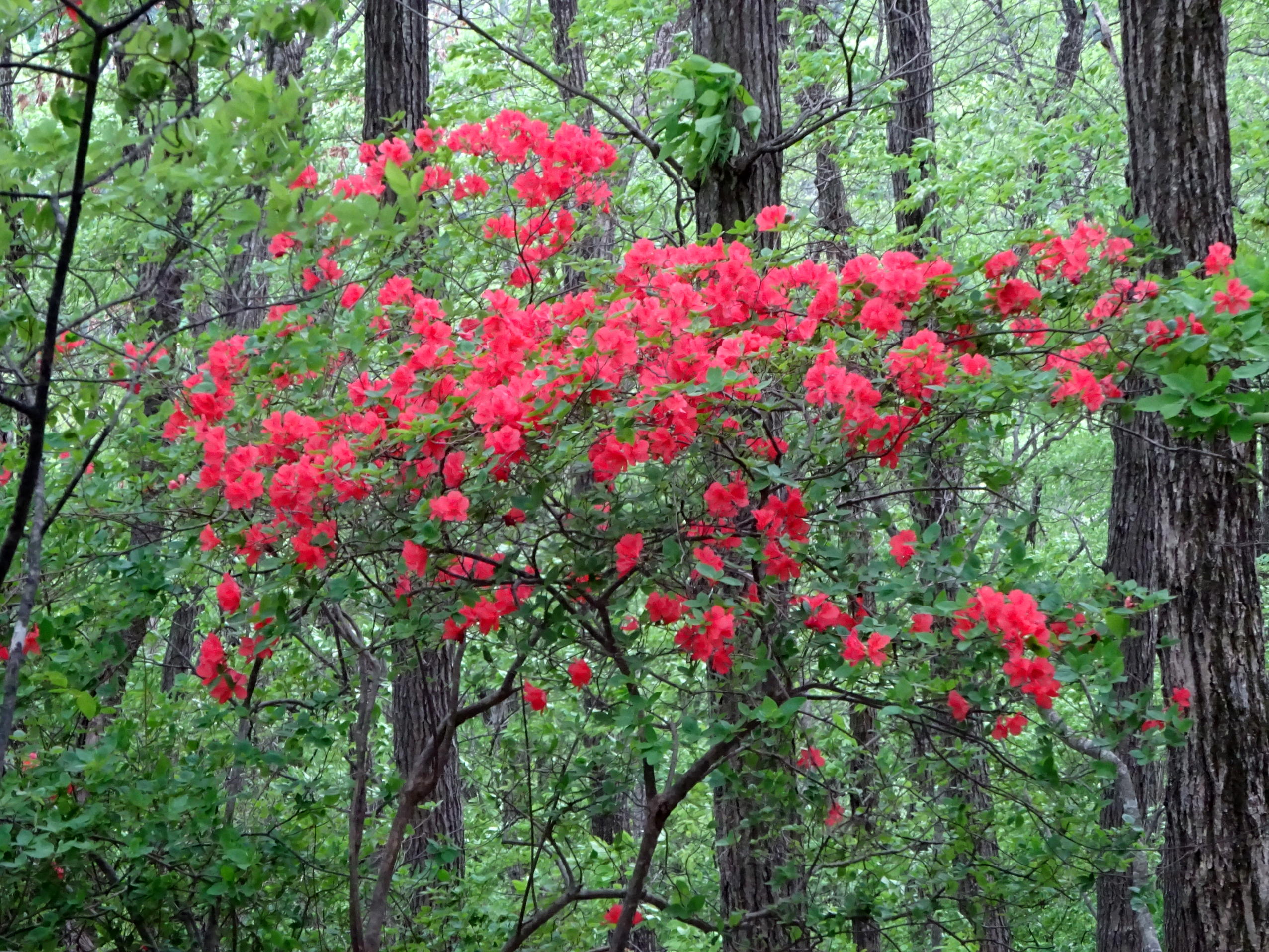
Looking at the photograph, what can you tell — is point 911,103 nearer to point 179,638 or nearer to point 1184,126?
point 1184,126

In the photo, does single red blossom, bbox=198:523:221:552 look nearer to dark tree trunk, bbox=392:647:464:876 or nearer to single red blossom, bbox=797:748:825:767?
dark tree trunk, bbox=392:647:464:876

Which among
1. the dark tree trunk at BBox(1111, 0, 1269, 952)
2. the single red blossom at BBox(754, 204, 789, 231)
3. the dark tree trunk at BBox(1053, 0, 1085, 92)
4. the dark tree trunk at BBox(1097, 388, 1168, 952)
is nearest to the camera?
the single red blossom at BBox(754, 204, 789, 231)

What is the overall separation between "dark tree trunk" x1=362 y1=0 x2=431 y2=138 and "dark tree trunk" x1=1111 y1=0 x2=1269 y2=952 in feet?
11.2

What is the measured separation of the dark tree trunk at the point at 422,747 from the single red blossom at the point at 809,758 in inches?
50.0

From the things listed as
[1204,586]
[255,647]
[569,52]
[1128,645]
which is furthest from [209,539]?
[569,52]

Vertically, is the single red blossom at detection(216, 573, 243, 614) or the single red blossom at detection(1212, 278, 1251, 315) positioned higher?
the single red blossom at detection(1212, 278, 1251, 315)

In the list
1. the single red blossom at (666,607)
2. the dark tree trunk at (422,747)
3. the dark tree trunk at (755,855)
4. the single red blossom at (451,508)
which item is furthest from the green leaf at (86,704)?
the dark tree trunk at (422,747)

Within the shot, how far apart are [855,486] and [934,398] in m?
0.41

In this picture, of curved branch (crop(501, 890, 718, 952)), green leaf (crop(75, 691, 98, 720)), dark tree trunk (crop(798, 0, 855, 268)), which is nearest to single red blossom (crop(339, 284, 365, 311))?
green leaf (crop(75, 691, 98, 720))

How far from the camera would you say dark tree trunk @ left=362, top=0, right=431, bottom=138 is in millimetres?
5848

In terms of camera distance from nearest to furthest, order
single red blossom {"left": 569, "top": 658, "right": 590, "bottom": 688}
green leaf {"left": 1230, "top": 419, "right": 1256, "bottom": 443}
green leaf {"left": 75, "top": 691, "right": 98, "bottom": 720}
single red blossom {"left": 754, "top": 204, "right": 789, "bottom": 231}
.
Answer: green leaf {"left": 1230, "top": 419, "right": 1256, "bottom": 443} < green leaf {"left": 75, "top": 691, "right": 98, "bottom": 720} < single red blossom {"left": 569, "top": 658, "right": 590, "bottom": 688} < single red blossom {"left": 754, "top": 204, "right": 789, "bottom": 231}

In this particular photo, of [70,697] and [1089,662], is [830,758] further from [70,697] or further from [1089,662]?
[70,697]

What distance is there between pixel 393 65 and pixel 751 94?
8.50ft

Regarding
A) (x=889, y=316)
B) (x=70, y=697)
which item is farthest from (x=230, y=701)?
(x=889, y=316)
